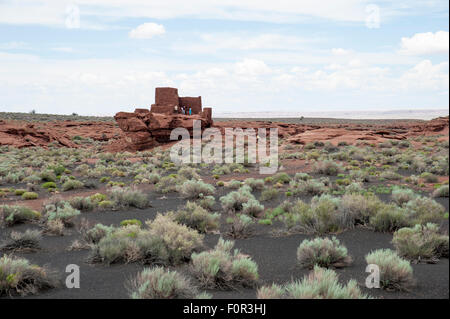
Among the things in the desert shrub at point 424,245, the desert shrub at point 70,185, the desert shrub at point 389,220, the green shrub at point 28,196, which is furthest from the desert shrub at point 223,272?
the desert shrub at point 70,185

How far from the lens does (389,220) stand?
25.4ft

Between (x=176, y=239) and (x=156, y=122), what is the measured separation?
28332 millimetres

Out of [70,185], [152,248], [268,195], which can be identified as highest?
[152,248]

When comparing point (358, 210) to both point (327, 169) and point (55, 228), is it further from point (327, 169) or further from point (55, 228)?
point (327, 169)

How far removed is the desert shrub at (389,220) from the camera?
7680 mm

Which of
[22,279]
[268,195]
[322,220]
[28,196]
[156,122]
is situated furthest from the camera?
[156,122]

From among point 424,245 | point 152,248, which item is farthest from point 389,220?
point 152,248

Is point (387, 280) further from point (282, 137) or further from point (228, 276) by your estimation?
point (282, 137)

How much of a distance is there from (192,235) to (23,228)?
5.08m

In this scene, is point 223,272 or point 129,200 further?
point 129,200

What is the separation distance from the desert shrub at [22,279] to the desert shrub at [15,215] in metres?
4.62

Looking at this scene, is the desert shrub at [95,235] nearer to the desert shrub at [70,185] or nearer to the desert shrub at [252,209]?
the desert shrub at [252,209]

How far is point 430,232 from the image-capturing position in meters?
5.91
